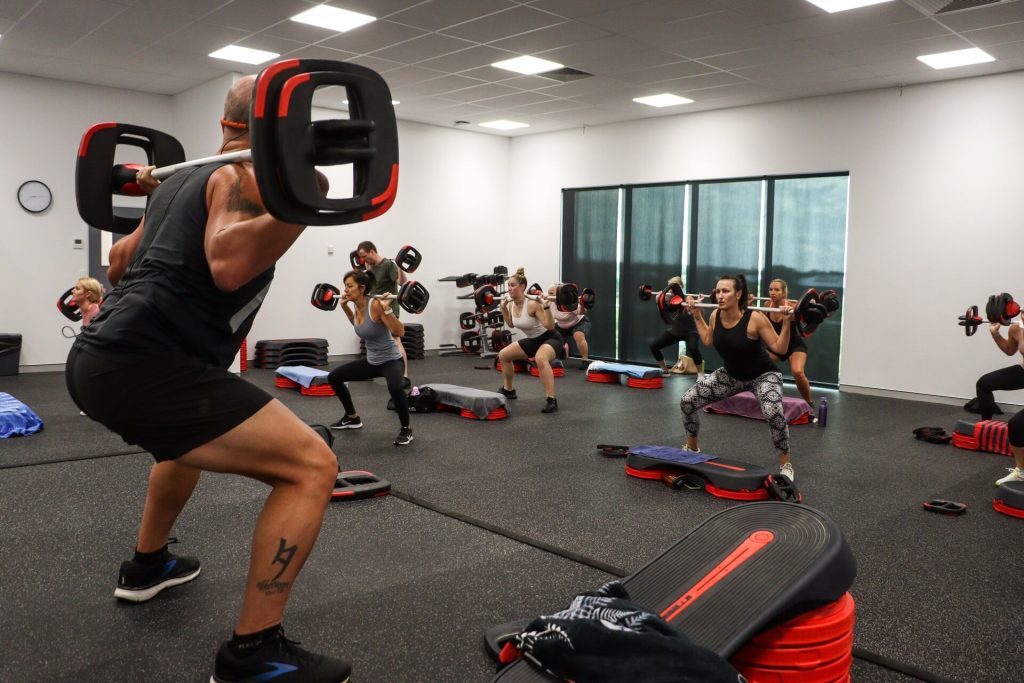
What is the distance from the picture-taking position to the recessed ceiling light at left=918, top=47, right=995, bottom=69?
6.27 m

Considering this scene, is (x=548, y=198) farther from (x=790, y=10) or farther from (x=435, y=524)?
(x=435, y=524)

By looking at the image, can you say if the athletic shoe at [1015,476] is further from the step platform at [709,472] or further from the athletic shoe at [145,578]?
the athletic shoe at [145,578]

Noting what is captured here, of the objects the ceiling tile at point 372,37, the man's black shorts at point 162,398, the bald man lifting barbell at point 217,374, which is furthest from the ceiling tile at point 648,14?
the man's black shorts at point 162,398

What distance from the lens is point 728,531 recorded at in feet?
7.21

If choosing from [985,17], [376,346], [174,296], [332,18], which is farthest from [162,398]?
[985,17]

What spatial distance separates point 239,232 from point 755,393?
3.40 m

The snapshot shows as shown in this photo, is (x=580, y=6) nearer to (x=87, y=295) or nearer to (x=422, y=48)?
(x=422, y=48)

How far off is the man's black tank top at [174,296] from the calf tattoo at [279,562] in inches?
18.5

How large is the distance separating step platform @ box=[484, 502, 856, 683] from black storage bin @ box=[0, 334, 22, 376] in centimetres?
731

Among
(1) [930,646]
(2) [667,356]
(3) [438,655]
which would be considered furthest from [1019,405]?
(3) [438,655]

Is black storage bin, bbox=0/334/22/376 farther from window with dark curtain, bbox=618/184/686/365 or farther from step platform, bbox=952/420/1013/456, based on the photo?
step platform, bbox=952/420/1013/456

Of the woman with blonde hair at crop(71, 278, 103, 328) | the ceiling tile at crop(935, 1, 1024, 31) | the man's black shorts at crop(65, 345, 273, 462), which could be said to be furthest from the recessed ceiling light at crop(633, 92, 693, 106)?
the man's black shorts at crop(65, 345, 273, 462)

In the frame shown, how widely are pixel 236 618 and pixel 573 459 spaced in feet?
8.78

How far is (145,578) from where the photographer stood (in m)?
2.49
